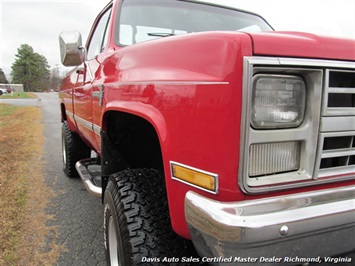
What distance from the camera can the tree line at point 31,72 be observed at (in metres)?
79.1

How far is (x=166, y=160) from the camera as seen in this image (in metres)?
1.42

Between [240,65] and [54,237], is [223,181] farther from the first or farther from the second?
[54,237]

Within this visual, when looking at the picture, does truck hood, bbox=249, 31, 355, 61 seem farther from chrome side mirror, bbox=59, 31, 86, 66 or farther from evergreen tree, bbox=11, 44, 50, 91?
evergreen tree, bbox=11, 44, 50, 91

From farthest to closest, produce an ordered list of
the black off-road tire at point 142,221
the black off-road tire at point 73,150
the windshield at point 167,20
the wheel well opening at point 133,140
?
the black off-road tire at point 73,150 → the windshield at point 167,20 → the wheel well opening at point 133,140 → the black off-road tire at point 142,221

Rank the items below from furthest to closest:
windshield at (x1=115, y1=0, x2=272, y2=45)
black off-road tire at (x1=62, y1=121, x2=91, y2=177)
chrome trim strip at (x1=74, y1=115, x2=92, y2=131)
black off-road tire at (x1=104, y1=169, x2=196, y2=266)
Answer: black off-road tire at (x1=62, y1=121, x2=91, y2=177) < chrome trim strip at (x1=74, y1=115, x2=92, y2=131) < windshield at (x1=115, y1=0, x2=272, y2=45) < black off-road tire at (x1=104, y1=169, x2=196, y2=266)

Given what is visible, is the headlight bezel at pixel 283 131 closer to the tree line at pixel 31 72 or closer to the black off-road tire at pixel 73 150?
the black off-road tire at pixel 73 150

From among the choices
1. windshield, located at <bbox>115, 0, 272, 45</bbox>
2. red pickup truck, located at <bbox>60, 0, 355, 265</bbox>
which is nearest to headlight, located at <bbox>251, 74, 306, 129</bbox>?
red pickup truck, located at <bbox>60, 0, 355, 265</bbox>

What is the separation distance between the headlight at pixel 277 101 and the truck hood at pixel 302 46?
0.10 m

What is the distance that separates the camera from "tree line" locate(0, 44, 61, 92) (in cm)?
7906

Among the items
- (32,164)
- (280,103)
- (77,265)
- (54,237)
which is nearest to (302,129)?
(280,103)

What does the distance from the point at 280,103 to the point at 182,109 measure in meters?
0.41

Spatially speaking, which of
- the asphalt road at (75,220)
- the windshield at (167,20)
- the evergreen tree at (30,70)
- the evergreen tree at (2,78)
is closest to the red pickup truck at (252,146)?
the windshield at (167,20)

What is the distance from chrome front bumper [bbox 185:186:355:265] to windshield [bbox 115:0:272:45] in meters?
1.56

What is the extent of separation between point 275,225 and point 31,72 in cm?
9079
